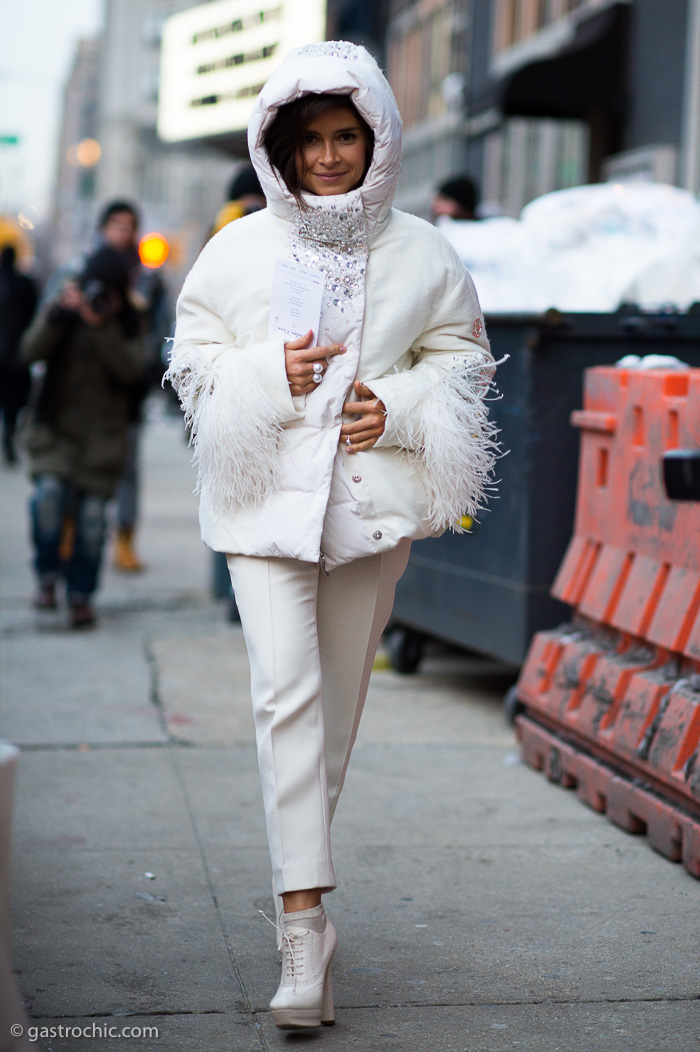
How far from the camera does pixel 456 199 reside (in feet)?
27.4

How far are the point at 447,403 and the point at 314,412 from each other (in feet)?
1.00

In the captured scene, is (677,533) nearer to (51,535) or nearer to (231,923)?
(231,923)

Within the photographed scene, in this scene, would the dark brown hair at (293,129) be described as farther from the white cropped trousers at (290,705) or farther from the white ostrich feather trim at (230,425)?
the white cropped trousers at (290,705)

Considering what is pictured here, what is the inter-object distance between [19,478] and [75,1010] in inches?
496

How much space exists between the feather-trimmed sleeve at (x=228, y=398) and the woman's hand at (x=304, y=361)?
0.02 m

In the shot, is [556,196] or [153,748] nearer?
[153,748]

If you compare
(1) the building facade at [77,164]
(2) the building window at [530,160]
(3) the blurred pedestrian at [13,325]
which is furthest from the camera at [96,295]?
(1) the building facade at [77,164]

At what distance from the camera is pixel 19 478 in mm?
15117

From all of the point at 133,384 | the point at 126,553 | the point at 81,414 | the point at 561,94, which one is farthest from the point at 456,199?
the point at 561,94

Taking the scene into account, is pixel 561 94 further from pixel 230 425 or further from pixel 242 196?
pixel 230 425

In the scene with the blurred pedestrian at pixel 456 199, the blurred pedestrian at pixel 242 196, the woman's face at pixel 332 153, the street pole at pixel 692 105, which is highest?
the street pole at pixel 692 105

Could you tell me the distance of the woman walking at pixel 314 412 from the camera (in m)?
2.97

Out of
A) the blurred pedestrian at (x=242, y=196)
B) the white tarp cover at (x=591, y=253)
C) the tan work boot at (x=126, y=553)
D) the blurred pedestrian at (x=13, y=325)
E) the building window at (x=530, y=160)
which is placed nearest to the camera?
the white tarp cover at (x=591, y=253)

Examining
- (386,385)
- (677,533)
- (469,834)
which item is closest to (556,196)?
(677,533)
